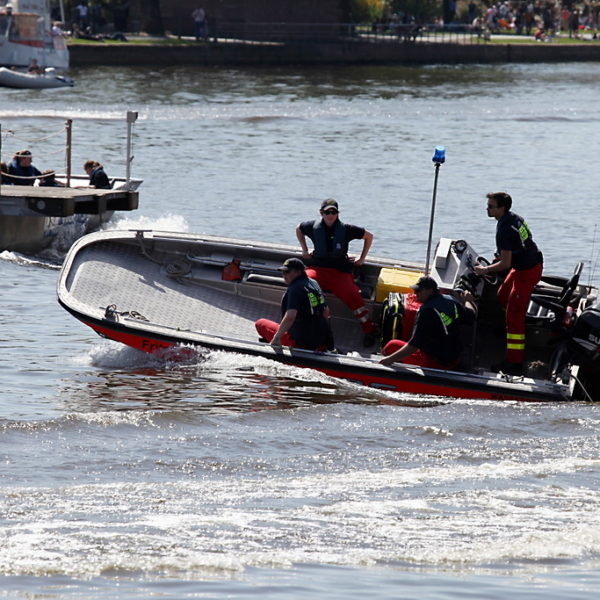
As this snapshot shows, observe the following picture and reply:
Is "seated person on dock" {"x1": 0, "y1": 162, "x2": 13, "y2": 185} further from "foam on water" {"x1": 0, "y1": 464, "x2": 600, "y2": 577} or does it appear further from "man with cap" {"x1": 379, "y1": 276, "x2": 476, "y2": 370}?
"foam on water" {"x1": 0, "y1": 464, "x2": 600, "y2": 577}

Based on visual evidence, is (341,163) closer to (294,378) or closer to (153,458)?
(294,378)

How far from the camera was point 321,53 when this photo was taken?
57.4 meters

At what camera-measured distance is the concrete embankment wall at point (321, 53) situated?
52.3 m

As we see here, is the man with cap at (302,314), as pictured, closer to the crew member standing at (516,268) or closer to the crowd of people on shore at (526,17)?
the crew member standing at (516,268)

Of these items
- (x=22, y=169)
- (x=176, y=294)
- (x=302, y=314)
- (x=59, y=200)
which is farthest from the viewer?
(x=22, y=169)

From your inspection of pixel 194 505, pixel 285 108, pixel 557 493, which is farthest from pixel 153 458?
pixel 285 108

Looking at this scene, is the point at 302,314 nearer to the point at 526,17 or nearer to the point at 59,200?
the point at 59,200

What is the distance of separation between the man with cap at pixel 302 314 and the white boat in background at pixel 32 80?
121ft

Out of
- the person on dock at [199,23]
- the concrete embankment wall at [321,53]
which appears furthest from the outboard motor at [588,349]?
the person on dock at [199,23]

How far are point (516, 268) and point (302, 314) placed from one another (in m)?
1.91

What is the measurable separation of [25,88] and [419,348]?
39.4 m

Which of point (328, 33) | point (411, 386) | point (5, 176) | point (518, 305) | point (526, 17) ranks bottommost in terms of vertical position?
point (411, 386)

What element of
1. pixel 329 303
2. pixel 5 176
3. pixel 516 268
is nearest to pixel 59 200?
pixel 5 176

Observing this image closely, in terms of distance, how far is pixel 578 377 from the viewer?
10.5 metres
